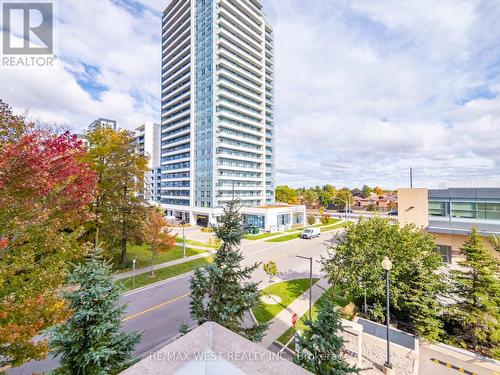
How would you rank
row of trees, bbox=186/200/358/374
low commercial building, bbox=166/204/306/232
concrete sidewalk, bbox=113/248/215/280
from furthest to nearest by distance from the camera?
low commercial building, bbox=166/204/306/232
concrete sidewalk, bbox=113/248/215/280
row of trees, bbox=186/200/358/374

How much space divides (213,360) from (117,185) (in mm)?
18047

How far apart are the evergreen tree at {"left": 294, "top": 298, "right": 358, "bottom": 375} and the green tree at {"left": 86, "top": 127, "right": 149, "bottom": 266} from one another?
16.3 meters

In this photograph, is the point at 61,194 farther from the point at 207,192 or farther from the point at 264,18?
the point at 264,18

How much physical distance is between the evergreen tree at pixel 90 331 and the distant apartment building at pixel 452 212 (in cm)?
2348

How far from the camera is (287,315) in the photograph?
13.4 m

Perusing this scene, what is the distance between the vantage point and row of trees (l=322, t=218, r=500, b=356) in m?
10.3

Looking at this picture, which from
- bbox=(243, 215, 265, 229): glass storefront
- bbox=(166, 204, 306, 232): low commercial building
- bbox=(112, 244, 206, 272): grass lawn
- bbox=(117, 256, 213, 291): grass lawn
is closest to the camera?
bbox=(117, 256, 213, 291): grass lawn

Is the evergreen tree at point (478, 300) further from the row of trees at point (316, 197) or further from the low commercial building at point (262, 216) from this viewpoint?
the row of trees at point (316, 197)

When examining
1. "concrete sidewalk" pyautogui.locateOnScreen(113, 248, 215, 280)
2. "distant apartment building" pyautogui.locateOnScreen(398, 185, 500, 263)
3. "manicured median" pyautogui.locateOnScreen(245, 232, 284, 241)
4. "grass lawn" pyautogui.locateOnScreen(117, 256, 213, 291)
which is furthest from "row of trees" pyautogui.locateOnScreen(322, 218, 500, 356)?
"manicured median" pyautogui.locateOnScreen(245, 232, 284, 241)

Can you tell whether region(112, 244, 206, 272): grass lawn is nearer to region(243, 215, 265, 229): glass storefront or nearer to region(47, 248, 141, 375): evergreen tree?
region(243, 215, 265, 229): glass storefront

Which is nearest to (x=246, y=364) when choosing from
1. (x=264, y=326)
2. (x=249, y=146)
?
(x=264, y=326)

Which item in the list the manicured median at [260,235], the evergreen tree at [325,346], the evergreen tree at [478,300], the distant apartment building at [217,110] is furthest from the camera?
the distant apartment building at [217,110]

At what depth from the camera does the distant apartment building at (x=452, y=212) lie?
65.9ft

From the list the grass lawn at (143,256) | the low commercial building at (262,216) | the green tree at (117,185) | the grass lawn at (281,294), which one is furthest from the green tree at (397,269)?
the low commercial building at (262,216)
